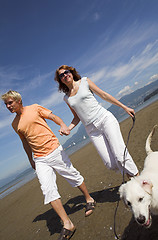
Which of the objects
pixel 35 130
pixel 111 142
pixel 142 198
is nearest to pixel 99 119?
pixel 111 142

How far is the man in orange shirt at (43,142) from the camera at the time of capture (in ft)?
10.9

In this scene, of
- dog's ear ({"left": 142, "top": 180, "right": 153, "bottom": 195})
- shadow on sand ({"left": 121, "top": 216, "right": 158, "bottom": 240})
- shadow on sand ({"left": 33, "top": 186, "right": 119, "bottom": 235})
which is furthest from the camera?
shadow on sand ({"left": 33, "top": 186, "right": 119, "bottom": 235})

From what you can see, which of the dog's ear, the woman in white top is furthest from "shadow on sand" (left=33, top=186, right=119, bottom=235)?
the dog's ear

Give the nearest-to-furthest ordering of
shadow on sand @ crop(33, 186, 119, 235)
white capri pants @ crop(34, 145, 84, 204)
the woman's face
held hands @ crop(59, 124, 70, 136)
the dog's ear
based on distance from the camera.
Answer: the dog's ear, white capri pants @ crop(34, 145, 84, 204), held hands @ crop(59, 124, 70, 136), the woman's face, shadow on sand @ crop(33, 186, 119, 235)

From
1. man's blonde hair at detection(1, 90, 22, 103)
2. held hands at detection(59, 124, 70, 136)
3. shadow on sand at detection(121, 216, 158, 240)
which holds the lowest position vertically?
shadow on sand at detection(121, 216, 158, 240)

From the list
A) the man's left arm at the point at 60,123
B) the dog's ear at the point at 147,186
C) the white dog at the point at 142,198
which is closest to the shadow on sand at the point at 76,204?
the white dog at the point at 142,198

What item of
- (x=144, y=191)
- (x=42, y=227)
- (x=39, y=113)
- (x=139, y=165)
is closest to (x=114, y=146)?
(x=144, y=191)

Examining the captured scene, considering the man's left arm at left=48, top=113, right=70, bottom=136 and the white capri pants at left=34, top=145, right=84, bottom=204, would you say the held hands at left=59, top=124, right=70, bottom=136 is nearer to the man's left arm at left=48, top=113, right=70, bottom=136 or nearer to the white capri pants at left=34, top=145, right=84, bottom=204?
the man's left arm at left=48, top=113, right=70, bottom=136

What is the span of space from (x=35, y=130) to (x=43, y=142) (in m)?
0.33

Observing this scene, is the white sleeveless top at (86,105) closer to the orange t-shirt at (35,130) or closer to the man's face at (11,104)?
the orange t-shirt at (35,130)

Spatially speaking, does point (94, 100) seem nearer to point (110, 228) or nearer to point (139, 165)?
point (110, 228)

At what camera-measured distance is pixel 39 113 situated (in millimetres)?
3676

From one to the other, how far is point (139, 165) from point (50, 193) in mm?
3229

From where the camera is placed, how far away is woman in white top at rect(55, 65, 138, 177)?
3314 mm
